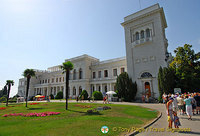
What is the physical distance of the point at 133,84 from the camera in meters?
25.6

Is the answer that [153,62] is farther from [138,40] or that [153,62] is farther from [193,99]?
[193,99]

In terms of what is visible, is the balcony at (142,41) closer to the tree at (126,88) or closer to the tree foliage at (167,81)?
the tree at (126,88)

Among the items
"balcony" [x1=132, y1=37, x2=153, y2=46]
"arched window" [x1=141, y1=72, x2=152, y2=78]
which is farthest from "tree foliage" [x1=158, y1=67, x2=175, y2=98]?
"balcony" [x1=132, y1=37, x2=153, y2=46]

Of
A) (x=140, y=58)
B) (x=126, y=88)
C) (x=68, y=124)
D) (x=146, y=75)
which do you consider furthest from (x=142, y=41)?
(x=68, y=124)

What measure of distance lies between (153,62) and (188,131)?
20509mm

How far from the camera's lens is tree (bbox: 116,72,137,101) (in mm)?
24688

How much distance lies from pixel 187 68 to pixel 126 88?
11146 mm

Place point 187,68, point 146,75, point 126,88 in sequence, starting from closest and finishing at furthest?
point 187,68 < point 126,88 < point 146,75

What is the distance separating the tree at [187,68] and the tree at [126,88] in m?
8.11

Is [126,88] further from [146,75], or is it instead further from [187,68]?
[187,68]

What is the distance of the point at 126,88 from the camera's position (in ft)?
81.6

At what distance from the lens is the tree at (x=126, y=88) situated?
24688 millimetres

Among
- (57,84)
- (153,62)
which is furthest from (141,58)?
(57,84)

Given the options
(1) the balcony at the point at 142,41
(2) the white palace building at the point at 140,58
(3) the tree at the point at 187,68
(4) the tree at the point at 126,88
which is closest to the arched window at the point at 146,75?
(2) the white palace building at the point at 140,58
